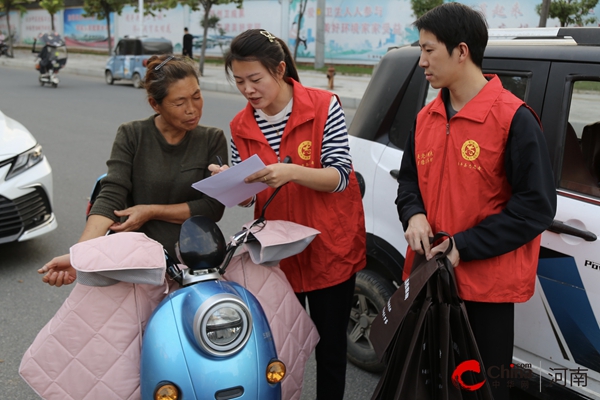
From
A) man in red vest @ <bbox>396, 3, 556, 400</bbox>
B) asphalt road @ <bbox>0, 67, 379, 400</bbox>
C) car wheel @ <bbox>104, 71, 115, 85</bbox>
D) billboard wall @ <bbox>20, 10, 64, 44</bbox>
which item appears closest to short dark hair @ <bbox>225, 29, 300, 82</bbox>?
man in red vest @ <bbox>396, 3, 556, 400</bbox>

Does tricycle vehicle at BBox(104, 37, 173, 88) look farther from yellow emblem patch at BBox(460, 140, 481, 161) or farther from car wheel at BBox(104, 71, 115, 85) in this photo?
yellow emblem patch at BBox(460, 140, 481, 161)

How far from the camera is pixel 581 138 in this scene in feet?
8.50

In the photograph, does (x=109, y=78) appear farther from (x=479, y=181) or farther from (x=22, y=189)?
(x=479, y=181)

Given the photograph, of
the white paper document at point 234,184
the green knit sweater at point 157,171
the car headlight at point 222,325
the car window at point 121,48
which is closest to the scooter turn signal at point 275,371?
the car headlight at point 222,325

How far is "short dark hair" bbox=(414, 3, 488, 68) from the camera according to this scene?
187 centimetres

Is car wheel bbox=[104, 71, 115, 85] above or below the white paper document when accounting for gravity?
below

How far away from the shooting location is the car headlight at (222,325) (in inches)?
73.7

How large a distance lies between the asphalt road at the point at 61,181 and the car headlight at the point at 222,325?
1246mm

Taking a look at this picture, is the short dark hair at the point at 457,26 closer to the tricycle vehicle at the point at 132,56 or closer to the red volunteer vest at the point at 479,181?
the red volunteer vest at the point at 479,181

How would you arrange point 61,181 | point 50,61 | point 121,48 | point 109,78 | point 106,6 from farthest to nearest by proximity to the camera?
point 106,6 → point 109,78 → point 121,48 → point 50,61 → point 61,181

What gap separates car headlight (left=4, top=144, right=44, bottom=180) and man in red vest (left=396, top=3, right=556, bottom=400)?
342cm

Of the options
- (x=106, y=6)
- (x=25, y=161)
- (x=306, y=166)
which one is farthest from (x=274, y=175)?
(x=106, y=6)

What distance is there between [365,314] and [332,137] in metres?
1.24

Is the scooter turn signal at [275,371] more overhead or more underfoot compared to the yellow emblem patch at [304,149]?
more underfoot
